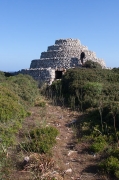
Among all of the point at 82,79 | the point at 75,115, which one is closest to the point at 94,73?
the point at 82,79

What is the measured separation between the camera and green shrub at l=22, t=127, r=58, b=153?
22.5 feet

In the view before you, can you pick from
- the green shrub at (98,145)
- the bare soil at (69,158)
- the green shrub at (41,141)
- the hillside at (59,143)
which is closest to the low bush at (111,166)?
the hillside at (59,143)

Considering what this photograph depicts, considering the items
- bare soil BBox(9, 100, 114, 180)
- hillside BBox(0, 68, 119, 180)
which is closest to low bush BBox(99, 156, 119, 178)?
hillside BBox(0, 68, 119, 180)

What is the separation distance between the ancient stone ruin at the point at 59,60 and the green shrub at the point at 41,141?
14.8 metres

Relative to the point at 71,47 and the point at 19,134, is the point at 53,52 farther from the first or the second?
the point at 19,134

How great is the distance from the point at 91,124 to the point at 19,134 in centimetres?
297

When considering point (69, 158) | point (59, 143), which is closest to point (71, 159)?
point (69, 158)

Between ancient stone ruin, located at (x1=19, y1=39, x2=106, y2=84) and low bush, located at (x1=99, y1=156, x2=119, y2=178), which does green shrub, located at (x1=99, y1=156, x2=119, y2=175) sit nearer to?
low bush, located at (x1=99, y1=156, x2=119, y2=178)

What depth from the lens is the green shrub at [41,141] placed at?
22.5 ft

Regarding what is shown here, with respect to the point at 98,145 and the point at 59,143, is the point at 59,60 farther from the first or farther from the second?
the point at 98,145

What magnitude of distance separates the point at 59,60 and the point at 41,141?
19.8 meters

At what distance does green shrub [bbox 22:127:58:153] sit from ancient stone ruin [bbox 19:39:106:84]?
14.8 m

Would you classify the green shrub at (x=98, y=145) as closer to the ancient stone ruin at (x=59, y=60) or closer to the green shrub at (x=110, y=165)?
the green shrub at (x=110, y=165)

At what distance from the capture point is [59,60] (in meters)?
26.5
